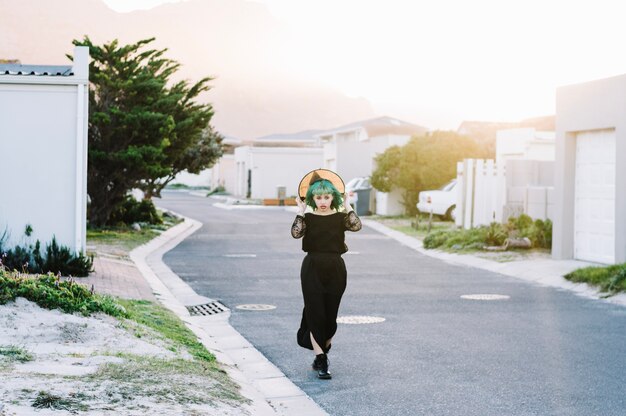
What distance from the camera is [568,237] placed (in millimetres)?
19297

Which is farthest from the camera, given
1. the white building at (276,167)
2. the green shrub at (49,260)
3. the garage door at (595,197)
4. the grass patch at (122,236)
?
the white building at (276,167)

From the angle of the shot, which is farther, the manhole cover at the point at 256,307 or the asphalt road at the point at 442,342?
the manhole cover at the point at 256,307

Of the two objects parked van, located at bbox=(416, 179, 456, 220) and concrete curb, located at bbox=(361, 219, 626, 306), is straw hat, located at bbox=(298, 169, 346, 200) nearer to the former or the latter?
concrete curb, located at bbox=(361, 219, 626, 306)

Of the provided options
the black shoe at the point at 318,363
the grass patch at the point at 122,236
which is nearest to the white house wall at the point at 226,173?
the grass patch at the point at 122,236

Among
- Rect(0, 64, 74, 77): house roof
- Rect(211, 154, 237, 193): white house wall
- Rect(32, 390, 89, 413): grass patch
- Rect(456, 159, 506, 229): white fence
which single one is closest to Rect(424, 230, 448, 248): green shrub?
Rect(456, 159, 506, 229): white fence

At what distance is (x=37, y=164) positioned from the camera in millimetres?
14828

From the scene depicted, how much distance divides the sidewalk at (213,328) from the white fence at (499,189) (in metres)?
9.50

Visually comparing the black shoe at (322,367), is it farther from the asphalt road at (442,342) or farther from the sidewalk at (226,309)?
the sidewalk at (226,309)

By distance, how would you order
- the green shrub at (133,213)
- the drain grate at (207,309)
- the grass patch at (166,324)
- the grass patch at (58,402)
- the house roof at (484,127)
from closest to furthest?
the grass patch at (58,402)
the grass patch at (166,324)
the drain grate at (207,309)
the green shrub at (133,213)
the house roof at (484,127)

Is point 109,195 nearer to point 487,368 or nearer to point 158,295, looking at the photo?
point 158,295

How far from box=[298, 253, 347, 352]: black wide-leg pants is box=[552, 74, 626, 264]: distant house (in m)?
10.2

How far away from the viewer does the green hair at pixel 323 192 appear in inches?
333

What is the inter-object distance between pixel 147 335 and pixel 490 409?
3612mm

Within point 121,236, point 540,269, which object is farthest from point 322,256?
point 121,236
